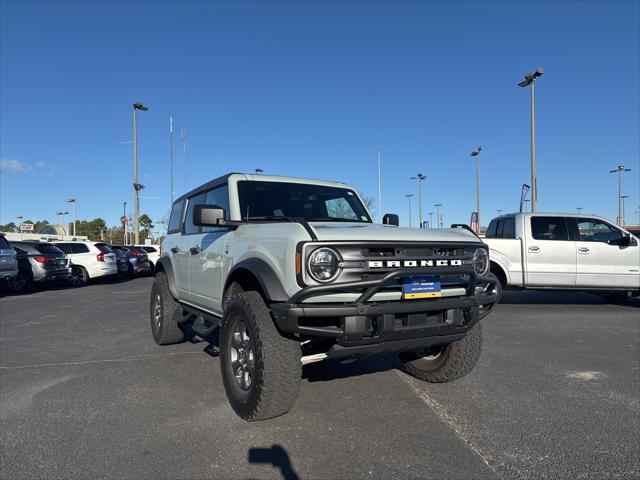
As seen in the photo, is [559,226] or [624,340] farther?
[559,226]

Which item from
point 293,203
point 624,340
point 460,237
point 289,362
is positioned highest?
point 293,203

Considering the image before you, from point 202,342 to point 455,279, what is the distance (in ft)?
12.7

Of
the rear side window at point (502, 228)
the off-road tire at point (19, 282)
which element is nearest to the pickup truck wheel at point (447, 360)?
the rear side window at point (502, 228)

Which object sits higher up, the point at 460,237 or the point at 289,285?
the point at 460,237

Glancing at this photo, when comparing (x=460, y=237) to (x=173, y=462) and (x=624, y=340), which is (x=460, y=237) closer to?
(x=173, y=462)

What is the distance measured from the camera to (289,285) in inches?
116

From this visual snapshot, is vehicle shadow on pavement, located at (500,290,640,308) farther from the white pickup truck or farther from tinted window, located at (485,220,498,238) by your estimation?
tinted window, located at (485,220,498,238)

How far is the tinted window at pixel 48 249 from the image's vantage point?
1397 centimetres

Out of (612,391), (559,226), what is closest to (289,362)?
(612,391)

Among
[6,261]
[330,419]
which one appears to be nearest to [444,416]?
[330,419]

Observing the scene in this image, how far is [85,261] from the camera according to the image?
51.3 ft

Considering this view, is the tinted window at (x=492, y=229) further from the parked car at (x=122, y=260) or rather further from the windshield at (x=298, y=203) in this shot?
the parked car at (x=122, y=260)

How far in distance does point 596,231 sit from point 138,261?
56.9ft

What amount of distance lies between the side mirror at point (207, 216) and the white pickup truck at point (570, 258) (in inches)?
259
